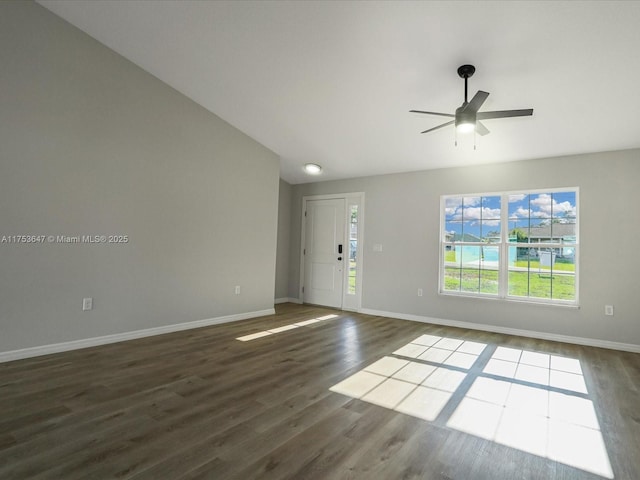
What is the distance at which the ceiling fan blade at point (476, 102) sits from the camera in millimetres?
2811

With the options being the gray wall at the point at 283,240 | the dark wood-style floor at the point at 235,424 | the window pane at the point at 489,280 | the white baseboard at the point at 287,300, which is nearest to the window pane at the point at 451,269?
the window pane at the point at 489,280

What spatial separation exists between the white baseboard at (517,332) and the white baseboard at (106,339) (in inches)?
100

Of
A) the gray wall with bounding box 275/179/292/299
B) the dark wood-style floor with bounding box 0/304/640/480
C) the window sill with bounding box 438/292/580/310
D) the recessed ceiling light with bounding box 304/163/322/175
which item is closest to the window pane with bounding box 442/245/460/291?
the window sill with bounding box 438/292/580/310

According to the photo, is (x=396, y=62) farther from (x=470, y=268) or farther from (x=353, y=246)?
(x=353, y=246)

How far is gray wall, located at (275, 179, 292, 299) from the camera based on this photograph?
23.4 ft

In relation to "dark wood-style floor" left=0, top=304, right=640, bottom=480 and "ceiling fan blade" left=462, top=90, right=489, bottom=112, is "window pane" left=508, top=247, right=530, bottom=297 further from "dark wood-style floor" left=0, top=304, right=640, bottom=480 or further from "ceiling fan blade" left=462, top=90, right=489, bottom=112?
→ "ceiling fan blade" left=462, top=90, right=489, bottom=112

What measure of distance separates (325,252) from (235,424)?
472cm

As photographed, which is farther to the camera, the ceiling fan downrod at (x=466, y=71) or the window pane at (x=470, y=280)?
the window pane at (x=470, y=280)

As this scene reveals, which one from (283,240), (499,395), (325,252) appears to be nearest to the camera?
(499,395)

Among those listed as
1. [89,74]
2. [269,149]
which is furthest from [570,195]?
[89,74]

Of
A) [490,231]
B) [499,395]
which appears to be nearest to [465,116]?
[499,395]

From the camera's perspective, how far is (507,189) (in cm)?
501

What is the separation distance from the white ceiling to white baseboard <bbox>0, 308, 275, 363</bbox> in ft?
9.68

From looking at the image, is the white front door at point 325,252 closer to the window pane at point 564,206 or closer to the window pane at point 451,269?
the window pane at point 451,269
